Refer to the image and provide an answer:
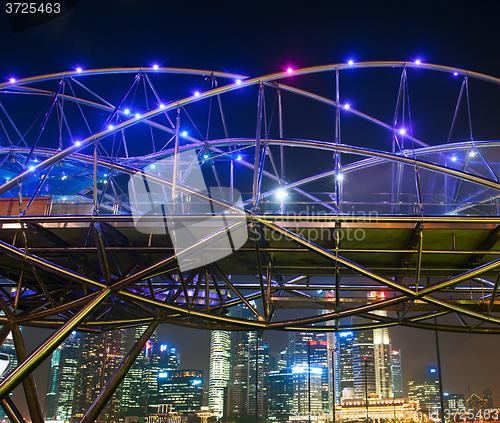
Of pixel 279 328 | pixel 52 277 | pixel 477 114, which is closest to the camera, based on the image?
pixel 279 328

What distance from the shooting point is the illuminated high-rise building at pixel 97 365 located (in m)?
118

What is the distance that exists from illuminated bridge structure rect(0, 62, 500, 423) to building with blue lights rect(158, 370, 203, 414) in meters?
88.7

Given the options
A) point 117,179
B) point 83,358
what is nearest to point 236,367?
point 83,358

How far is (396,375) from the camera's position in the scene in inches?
4683

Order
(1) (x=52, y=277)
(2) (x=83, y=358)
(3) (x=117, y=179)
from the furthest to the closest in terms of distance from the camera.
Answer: (2) (x=83, y=358) < (3) (x=117, y=179) < (1) (x=52, y=277)

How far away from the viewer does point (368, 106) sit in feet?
95.5

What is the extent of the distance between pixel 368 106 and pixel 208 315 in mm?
19341

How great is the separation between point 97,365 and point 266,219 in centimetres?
12619

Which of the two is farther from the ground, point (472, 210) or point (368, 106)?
point (368, 106)

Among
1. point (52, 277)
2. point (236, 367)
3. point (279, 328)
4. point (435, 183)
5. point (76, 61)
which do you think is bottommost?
point (236, 367)

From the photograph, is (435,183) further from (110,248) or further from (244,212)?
(110,248)

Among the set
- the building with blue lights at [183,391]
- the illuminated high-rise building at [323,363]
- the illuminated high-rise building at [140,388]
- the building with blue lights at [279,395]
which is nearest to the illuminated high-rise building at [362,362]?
the illuminated high-rise building at [323,363]

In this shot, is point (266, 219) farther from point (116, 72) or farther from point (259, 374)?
point (259, 374)

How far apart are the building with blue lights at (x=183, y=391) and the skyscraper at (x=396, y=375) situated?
53.4m
